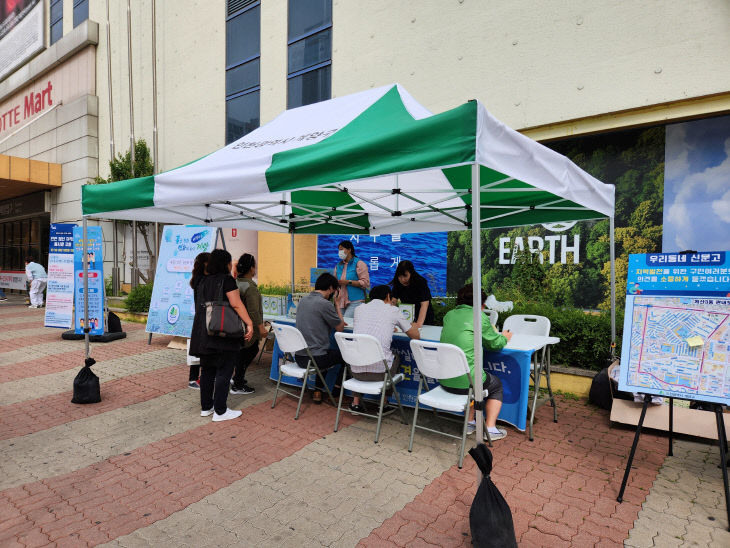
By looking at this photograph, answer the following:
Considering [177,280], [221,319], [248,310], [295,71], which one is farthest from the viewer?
[295,71]

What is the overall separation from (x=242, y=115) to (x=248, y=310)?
27.2 feet

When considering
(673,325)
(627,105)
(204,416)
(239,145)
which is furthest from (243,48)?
(673,325)

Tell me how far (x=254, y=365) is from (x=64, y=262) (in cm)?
461

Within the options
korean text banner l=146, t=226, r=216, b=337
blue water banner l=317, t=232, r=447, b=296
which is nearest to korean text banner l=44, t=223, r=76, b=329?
korean text banner l=146, t=226, r=216, b=337

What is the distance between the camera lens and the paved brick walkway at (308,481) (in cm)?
246

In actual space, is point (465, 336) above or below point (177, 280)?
below

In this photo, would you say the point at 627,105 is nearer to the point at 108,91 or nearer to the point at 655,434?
the point at 655,434

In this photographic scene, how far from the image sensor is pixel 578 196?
3.60m

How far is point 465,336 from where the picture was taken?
140 inches

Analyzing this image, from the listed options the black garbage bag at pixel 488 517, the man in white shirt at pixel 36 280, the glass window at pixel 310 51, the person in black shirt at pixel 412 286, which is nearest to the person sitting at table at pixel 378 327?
the person in black shirt at pixel 412 286

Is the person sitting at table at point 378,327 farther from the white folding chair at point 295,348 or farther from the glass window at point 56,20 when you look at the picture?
the glass window at point 56,20

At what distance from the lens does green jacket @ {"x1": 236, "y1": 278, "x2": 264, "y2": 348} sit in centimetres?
493

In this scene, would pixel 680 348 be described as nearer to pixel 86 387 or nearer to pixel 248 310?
pixel 248 310

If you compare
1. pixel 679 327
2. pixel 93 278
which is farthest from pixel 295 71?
pixel 679 327
